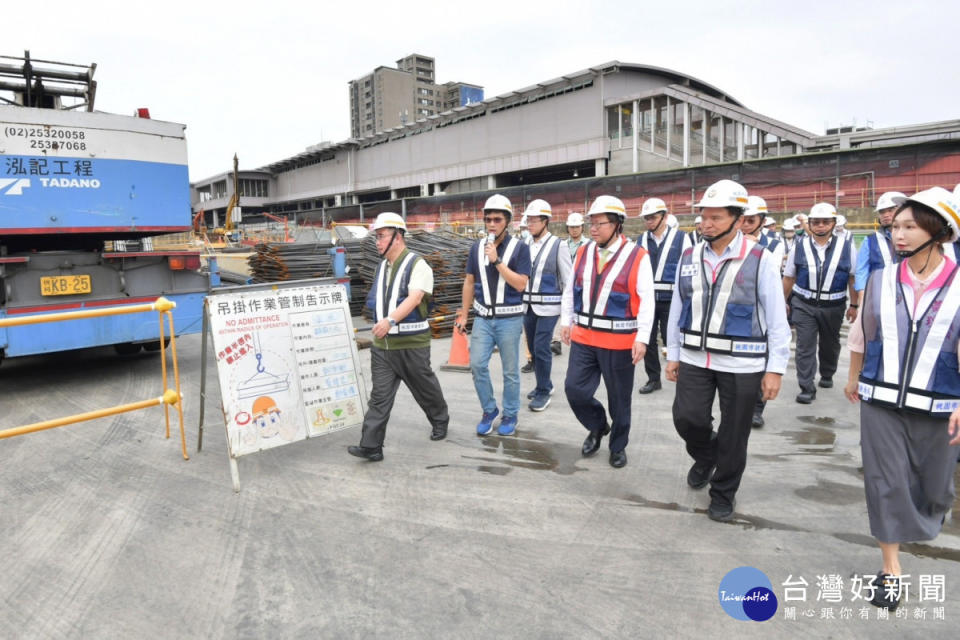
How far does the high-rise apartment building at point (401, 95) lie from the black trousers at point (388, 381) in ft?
349

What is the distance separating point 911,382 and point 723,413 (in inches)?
45.1

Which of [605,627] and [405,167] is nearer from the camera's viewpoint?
[605,627]

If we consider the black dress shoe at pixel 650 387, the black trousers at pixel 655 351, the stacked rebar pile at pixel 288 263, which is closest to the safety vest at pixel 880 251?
the black trousers at pixel 655 351

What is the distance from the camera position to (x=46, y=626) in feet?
9.09

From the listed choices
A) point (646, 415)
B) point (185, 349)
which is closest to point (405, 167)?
point (185, 349)

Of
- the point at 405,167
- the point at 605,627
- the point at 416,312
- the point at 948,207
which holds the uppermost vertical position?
the point at 405,167

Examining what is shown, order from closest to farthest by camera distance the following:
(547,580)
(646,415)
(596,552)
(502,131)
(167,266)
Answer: (547,580), (596,552), (646,415), (167,266), (502,131)

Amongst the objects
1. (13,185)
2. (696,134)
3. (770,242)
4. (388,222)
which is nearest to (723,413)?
(388,222)

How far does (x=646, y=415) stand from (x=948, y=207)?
366cm

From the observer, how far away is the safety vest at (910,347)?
2.67 meters

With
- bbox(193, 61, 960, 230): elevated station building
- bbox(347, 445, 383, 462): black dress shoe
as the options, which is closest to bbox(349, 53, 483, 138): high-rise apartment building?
bbox(193, 61, 960, 230): elevated station building

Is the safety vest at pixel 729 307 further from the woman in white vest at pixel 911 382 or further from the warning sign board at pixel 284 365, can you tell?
the warning sign board at pixel 284 365

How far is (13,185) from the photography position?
20.6 ft

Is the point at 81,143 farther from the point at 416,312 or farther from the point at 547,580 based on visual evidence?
the point at 547,580
